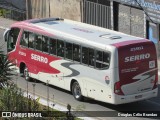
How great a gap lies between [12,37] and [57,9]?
1289 cm

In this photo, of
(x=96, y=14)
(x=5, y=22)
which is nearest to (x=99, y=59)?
(x=96, y=14)

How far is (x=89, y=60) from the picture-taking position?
2023 centimetres

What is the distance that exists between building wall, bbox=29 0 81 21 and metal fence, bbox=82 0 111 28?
619 millimetres

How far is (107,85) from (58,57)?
140 inches

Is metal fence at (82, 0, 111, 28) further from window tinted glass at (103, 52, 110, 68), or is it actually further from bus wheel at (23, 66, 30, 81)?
window tinted glass at (103, 52, 110, 68)

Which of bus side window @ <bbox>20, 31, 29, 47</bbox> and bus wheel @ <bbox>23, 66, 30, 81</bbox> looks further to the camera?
bus wheel @ <bbox>23, 66, 30, 81</bbox>

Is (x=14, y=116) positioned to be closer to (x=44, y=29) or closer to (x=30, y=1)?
(x=44, y=29)

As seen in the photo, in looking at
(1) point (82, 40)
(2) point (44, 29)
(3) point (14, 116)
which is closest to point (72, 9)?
(2) point (44, 29)

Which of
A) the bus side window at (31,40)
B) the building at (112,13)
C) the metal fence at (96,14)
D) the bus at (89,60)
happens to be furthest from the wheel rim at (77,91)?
the metal fence at (96,14)

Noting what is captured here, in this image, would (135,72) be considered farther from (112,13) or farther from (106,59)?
(112,13)

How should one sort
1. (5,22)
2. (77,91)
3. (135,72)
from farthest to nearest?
(5,22) → (77,91) → (135,72)

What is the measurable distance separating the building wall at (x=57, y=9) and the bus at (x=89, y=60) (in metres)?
11.8

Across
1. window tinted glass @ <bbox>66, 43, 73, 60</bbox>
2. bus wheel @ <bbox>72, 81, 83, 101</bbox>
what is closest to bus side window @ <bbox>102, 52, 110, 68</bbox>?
bus wheel @ <bbox>72, 81, 83, 101</bbox>

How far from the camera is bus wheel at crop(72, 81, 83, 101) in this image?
2110cm
